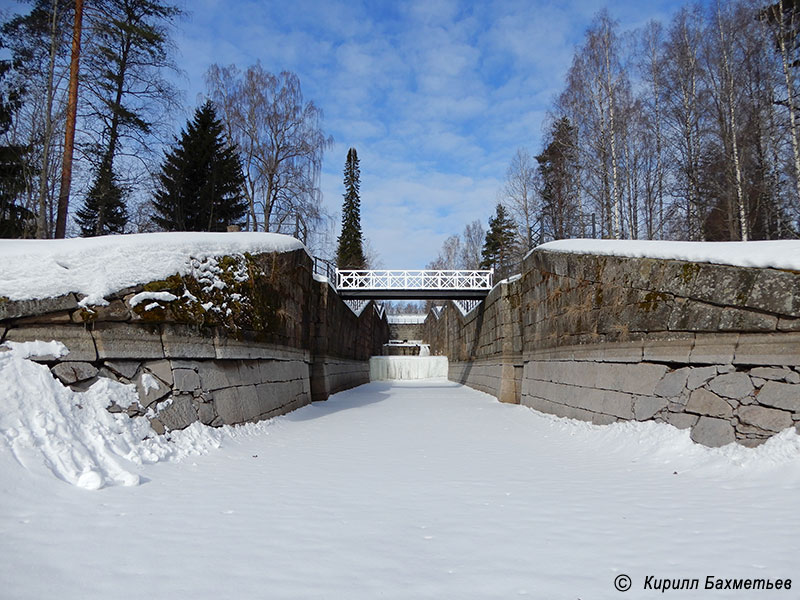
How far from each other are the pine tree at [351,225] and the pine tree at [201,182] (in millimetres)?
19986

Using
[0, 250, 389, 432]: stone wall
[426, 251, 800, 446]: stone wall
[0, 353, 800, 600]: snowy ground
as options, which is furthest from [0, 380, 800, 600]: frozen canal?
[0, 250, 389, 432]: stone wall

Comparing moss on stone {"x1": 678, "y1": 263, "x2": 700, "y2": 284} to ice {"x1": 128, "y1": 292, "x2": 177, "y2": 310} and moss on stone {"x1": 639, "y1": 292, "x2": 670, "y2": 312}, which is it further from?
ice {"x1": 128, "y1": 292, "x2": 177, "y2": 310}

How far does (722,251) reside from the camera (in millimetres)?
5074

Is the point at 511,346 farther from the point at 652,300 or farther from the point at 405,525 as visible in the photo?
the point at 405,525

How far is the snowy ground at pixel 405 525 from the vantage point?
216 centimetres

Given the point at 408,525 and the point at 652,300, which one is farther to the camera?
the point at 652,300

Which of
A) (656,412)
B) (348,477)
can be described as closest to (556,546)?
(348,477)

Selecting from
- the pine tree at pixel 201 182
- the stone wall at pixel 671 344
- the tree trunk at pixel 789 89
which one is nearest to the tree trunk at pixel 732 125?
the tree trunk at pixel 789 89

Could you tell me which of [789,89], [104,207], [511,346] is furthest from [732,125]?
[104,207]

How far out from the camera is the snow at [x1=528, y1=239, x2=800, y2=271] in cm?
444

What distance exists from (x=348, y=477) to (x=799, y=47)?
17121 mm

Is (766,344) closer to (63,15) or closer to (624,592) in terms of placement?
(624,592)

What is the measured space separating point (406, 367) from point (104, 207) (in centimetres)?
1824

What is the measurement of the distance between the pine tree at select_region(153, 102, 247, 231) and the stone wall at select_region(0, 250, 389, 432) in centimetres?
1524
